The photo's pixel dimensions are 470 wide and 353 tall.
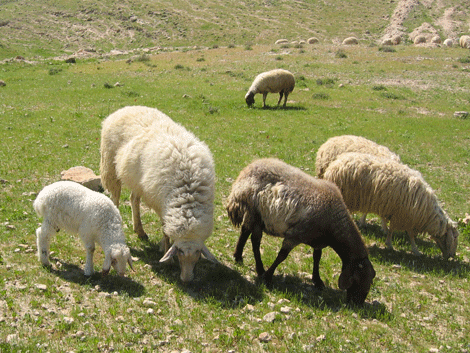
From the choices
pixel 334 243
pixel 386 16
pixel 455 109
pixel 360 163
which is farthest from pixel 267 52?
pixel 386 16

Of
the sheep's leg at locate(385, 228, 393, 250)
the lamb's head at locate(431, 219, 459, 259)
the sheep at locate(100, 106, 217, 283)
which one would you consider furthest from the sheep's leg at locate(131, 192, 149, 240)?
the lamb's head at locate(431, 219, 459, 259)

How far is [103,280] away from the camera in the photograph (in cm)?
615

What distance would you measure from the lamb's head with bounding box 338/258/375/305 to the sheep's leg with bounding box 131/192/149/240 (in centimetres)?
407

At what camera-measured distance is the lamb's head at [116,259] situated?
5.92m

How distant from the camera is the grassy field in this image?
16.9 ft

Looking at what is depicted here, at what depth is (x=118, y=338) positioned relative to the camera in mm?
4914

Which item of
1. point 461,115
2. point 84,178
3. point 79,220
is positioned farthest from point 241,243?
point 461,115

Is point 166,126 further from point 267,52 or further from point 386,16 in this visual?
point 386,16

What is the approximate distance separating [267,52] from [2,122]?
28132 millimetres

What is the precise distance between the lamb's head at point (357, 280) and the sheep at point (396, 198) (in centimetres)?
267

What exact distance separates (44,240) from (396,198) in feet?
23.3

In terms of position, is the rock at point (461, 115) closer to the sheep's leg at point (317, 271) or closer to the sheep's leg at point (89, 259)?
the sheep's leg at point (317, 271)

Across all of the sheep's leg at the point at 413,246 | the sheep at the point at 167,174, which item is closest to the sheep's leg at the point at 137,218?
the sheep at the point at 167,174

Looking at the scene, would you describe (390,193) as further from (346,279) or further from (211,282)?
A: (211,282)
